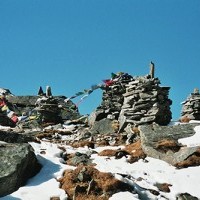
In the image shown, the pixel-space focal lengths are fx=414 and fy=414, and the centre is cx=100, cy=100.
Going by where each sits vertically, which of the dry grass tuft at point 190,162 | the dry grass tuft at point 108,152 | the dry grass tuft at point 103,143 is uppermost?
the dry grass tuft at point 103,143

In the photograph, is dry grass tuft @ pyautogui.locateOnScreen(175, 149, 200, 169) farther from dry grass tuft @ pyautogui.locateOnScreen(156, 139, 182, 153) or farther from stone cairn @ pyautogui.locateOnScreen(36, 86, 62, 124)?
stone cairn @ pyautogui.locateOnScreen(36, 86, 62, 124)

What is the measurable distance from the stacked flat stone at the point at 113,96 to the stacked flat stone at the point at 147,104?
18.5 feet

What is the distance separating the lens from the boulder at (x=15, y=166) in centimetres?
1909

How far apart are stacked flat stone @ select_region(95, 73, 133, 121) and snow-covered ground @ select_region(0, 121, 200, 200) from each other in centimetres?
1698

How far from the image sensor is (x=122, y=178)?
20.0 metres

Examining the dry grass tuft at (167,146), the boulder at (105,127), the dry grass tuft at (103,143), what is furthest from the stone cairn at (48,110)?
the dry grass tuft at (167,146)

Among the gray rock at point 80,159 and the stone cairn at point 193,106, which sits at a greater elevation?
the stone cairn at point 193,106

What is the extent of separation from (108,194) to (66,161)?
583 cm

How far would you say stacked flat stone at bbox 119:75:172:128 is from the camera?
34.1 m

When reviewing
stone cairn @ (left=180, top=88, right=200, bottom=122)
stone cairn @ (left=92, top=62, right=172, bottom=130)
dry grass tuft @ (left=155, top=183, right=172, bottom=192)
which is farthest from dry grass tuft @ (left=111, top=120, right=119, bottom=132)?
dry grass tuft @ (left=155, top=183, right=172, bottom=192)

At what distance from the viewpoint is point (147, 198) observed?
19.3m

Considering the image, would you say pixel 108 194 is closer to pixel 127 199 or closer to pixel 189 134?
pixel 127 199

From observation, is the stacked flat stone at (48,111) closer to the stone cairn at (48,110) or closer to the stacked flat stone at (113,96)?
the stone cairn at (48,110)

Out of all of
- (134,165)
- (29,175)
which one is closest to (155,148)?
(134,165)
